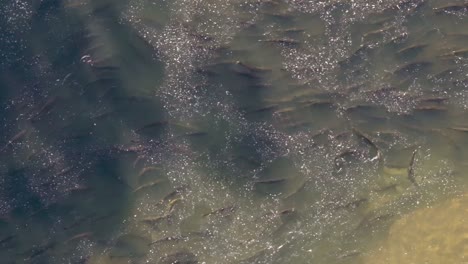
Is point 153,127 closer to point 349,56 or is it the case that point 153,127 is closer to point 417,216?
point 349,56

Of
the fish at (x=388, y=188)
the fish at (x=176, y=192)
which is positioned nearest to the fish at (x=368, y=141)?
the fish at (x=388, y=188)

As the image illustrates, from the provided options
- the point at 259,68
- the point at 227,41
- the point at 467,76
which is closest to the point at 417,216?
the point at 467,76

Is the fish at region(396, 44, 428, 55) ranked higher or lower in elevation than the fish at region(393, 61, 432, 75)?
higher

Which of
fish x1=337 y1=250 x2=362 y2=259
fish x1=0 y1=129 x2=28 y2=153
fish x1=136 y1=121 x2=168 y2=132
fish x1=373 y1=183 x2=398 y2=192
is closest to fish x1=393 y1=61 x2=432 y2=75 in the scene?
fish x1=373 y1=183 x2=398 y2=192

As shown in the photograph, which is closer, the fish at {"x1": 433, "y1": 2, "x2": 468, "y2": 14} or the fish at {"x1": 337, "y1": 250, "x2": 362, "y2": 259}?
the fish at {"x1": 337, "y1": 250, "x2": 362, "y2": 259}

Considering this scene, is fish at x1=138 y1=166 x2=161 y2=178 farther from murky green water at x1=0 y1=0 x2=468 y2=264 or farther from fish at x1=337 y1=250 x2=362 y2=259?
fish at x1=337 y1=250 x2=362 y2=259

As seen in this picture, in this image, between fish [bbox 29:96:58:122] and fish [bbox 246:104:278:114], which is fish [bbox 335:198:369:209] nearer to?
fish [bbox 246:104:278:114]

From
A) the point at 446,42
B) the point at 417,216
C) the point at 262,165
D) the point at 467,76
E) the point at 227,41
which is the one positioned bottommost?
the point at 417,216

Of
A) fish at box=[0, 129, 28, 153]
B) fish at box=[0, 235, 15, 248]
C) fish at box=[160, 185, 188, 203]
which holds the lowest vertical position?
fish at box=[0, 235, 15, 248]
